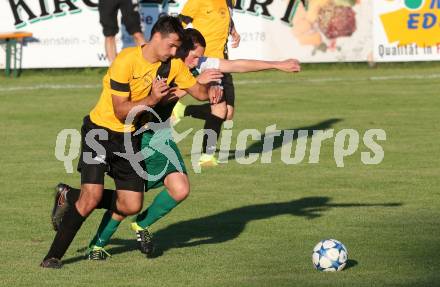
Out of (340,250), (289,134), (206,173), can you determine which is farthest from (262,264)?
(289,134)

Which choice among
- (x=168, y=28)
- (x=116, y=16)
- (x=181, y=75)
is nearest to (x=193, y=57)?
(x=181, y=75)

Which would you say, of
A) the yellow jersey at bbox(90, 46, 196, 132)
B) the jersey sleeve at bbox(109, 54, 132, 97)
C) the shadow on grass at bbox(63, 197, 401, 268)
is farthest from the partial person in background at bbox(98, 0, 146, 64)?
the jersey sleeve at bbox(109, 54, 132, 97)

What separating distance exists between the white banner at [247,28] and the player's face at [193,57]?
15.3m

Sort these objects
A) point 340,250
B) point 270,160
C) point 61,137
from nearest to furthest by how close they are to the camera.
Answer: point 340,250, point 270,160, point 61,137

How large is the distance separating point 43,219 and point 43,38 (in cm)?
1547

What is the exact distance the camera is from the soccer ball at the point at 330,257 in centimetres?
952

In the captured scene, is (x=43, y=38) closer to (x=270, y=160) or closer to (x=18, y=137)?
(x=18, y=137)

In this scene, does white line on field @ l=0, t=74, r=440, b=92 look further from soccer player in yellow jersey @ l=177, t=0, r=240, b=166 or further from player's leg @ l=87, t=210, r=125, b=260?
player's leg @ l=87, t=210, r=125, b=260

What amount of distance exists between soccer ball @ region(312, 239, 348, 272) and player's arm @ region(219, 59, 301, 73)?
6.35 ft

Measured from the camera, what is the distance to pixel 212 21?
16.5 meters

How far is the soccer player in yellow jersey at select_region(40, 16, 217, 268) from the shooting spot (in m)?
9.78

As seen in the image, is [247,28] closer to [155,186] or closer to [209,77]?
[209,77]

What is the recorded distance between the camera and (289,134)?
18.9 meters
